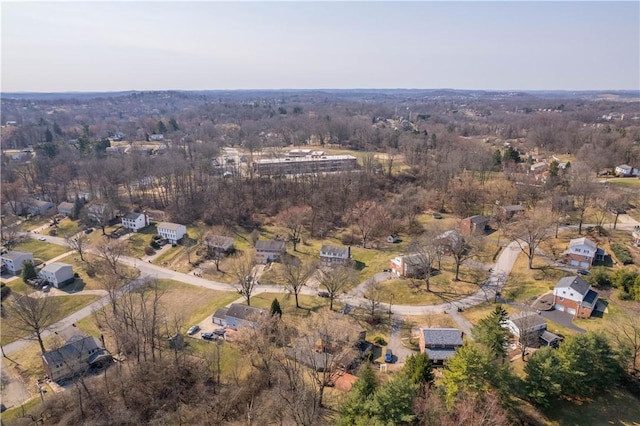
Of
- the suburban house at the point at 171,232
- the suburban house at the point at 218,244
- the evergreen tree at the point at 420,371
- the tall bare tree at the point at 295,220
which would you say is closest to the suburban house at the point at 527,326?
the evergreen tree at the point at 420,371

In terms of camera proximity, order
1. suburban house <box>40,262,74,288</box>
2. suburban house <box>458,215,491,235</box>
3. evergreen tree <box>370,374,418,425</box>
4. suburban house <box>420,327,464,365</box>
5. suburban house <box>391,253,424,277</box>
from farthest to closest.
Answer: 1. suburban house <box>458,215,491,235</box>
2. suburban house <box>40,262,74,288</box>
3. suburban house <box>391,253,424,277</box>
4. suburban house <box>420,327,464,365</box>
5. evergreen tree <box>370,374,418,425</box>

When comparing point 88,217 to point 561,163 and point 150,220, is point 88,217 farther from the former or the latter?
point 561,163

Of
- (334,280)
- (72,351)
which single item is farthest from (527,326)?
(72,351)

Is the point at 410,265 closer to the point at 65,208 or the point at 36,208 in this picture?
the point at 65,208

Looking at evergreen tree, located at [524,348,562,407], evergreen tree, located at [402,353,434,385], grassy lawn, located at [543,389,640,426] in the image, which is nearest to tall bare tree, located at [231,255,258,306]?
evergreen tree, located at [402,353,434,385]

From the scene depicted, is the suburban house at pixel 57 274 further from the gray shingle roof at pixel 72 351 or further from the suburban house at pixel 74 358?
the gray shingle roof at pixel 72 351

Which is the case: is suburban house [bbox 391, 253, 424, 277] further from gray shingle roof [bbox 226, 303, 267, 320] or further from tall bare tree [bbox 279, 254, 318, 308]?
gray shingle roof [bbox 226, 303, 267, 320]

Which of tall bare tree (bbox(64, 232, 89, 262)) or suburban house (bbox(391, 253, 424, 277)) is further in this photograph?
tall bare tree (bbox(64, 232, 89, 262))
